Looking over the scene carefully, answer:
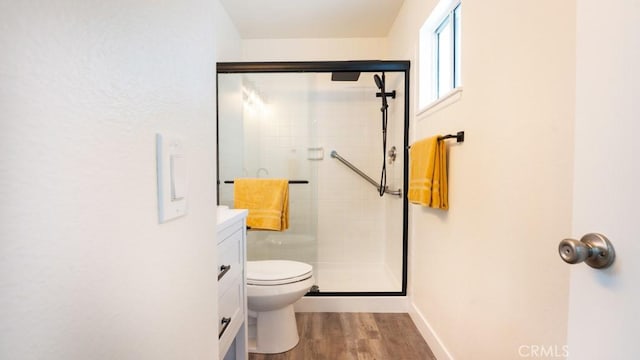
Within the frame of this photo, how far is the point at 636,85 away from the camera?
0.42 m

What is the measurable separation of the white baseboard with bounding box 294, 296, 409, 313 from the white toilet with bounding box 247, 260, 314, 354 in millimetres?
382

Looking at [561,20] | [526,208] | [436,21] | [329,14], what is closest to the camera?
[561,20]

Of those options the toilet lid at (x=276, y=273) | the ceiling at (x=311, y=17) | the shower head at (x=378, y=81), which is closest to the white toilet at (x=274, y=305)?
the toilet lid at (x=276, y=273)

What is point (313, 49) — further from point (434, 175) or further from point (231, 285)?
point (231, 285)

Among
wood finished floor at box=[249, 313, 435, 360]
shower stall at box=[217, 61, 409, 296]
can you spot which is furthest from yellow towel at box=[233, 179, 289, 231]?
wood finished floor at box=[249, 313, 435, 360]

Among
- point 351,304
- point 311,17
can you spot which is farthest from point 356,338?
point 311,17

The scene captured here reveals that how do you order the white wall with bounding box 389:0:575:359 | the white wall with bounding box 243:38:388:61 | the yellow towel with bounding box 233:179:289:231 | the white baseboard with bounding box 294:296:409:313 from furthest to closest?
the white wall with bounding box 243:38:388:61, the yellow towel with bounding box 233:179:289:231, the white baseboard with bounding box 294:296:409:313, the white wall with bounding box 389:0:575:359

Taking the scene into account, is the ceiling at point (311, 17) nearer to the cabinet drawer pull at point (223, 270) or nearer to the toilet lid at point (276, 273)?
the toilet lid at point (276, 273)

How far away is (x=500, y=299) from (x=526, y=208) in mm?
367

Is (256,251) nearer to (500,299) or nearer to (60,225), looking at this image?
(500,299)

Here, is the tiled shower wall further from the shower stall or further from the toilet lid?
the toilet lid

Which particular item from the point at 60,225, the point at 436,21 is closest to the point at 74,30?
the point at 60,225

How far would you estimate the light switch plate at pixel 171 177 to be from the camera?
46cm

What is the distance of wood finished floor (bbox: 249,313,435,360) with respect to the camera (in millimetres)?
1651
